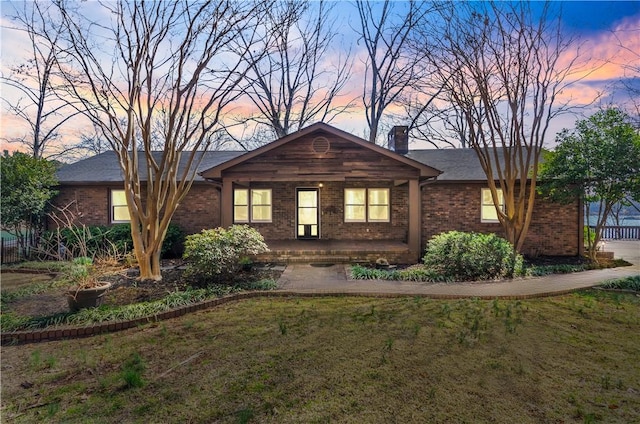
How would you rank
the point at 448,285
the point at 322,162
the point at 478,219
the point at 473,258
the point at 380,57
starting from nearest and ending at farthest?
1. the point at 448,285
2. the point at 473,258
3. the point at 322,162
4. the point at 478,219
5. the point at 380,57

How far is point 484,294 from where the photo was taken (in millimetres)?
6891

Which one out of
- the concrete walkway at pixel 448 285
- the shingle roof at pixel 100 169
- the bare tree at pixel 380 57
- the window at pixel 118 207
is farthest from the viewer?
the bare tree at pixel 380 57

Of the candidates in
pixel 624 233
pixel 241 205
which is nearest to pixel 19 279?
pixel 241 205

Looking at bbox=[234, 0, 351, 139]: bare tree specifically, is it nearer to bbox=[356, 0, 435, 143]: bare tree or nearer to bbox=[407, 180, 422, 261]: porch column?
bbox=[356, 0, 435, 143]: bare tree

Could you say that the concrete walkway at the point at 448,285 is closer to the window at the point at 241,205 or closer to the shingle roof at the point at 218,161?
the shingle roof at the point at 218,161

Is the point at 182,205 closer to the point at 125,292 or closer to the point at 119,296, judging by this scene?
the point at 125,292

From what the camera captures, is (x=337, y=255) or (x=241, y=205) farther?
(x=241, y=205)

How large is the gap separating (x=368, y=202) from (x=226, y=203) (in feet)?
18.7

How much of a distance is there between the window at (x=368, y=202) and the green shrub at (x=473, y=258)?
4.51 meters

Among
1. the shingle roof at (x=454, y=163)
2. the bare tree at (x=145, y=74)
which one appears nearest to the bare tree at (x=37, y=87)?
the bare tree at (x=145, y=74)

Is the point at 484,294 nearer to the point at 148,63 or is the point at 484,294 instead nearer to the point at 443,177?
the point at 443,177

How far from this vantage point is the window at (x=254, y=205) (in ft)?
44.1

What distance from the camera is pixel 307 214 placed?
13.5m

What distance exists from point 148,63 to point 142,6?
1.32 m
